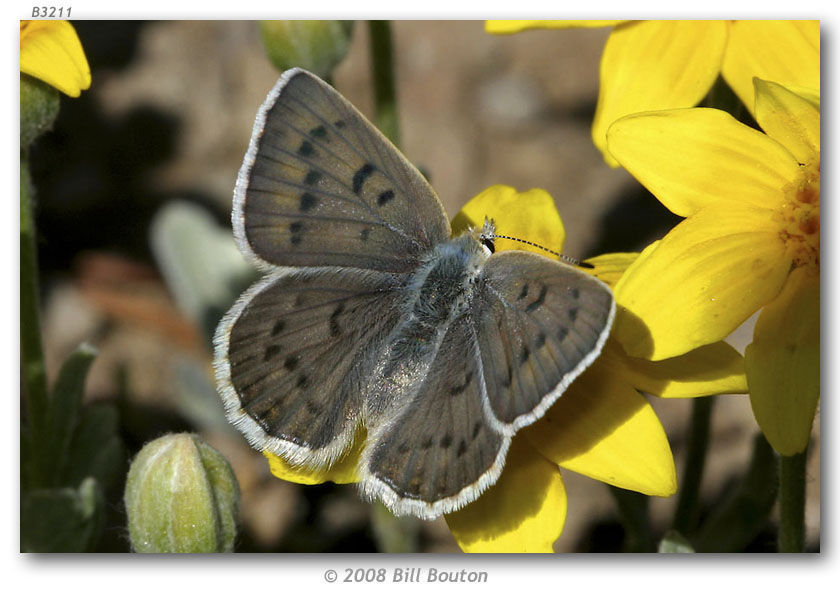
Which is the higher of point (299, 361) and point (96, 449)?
point (299, 361)

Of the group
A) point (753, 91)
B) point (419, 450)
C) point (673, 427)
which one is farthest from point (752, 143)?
point (673, 427)

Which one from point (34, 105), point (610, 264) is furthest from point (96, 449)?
point (610, 264)

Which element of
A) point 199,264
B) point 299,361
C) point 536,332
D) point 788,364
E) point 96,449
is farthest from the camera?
point 199,264

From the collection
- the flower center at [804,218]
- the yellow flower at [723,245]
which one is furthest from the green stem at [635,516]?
the flower center at [804,218]

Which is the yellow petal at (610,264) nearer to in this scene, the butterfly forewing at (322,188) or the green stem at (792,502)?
the butterfly forewing at (322,188)

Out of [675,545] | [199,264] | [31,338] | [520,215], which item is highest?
[520,215]

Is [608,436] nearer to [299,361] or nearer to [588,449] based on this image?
Answer: [588,449]

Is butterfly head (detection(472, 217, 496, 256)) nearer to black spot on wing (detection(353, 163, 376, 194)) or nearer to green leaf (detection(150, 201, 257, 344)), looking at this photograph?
black spot on wing (detection(353, 163, 376, 194))
